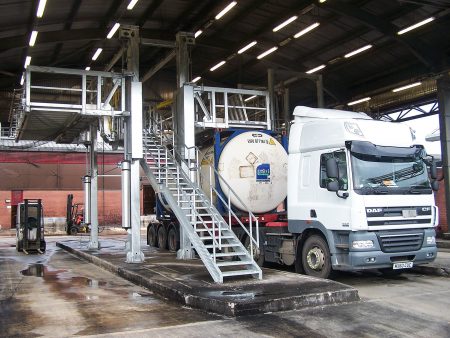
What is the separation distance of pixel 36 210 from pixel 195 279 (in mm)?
14821

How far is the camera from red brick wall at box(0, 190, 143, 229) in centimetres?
3897

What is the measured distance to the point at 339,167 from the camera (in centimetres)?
1049

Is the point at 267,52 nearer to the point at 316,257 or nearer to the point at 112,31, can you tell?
the point at 112,31

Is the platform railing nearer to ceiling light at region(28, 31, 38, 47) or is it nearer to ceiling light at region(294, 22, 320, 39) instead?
ceiling light at region(294, 22, 320, 39)

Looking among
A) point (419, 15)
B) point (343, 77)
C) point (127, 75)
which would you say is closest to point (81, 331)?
point (127, 75)

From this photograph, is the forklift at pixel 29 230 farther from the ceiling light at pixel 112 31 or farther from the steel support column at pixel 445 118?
the steel support column at pixel 445 118

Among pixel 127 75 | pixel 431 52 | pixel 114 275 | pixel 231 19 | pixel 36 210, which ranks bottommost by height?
pixel 114 275

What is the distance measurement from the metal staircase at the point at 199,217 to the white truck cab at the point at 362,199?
1.49 m

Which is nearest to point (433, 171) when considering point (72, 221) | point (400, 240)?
point (400, 240)

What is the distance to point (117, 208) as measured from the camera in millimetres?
41875

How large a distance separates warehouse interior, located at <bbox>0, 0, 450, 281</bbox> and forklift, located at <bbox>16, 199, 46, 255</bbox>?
303 cm

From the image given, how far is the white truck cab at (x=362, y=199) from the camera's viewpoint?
10039 millimetres

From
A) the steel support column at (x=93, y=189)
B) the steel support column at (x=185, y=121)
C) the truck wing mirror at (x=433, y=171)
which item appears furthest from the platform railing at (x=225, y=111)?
the truck wing mirror at (x=433, y=171)

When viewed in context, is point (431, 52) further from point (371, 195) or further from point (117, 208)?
point (117, 208)
